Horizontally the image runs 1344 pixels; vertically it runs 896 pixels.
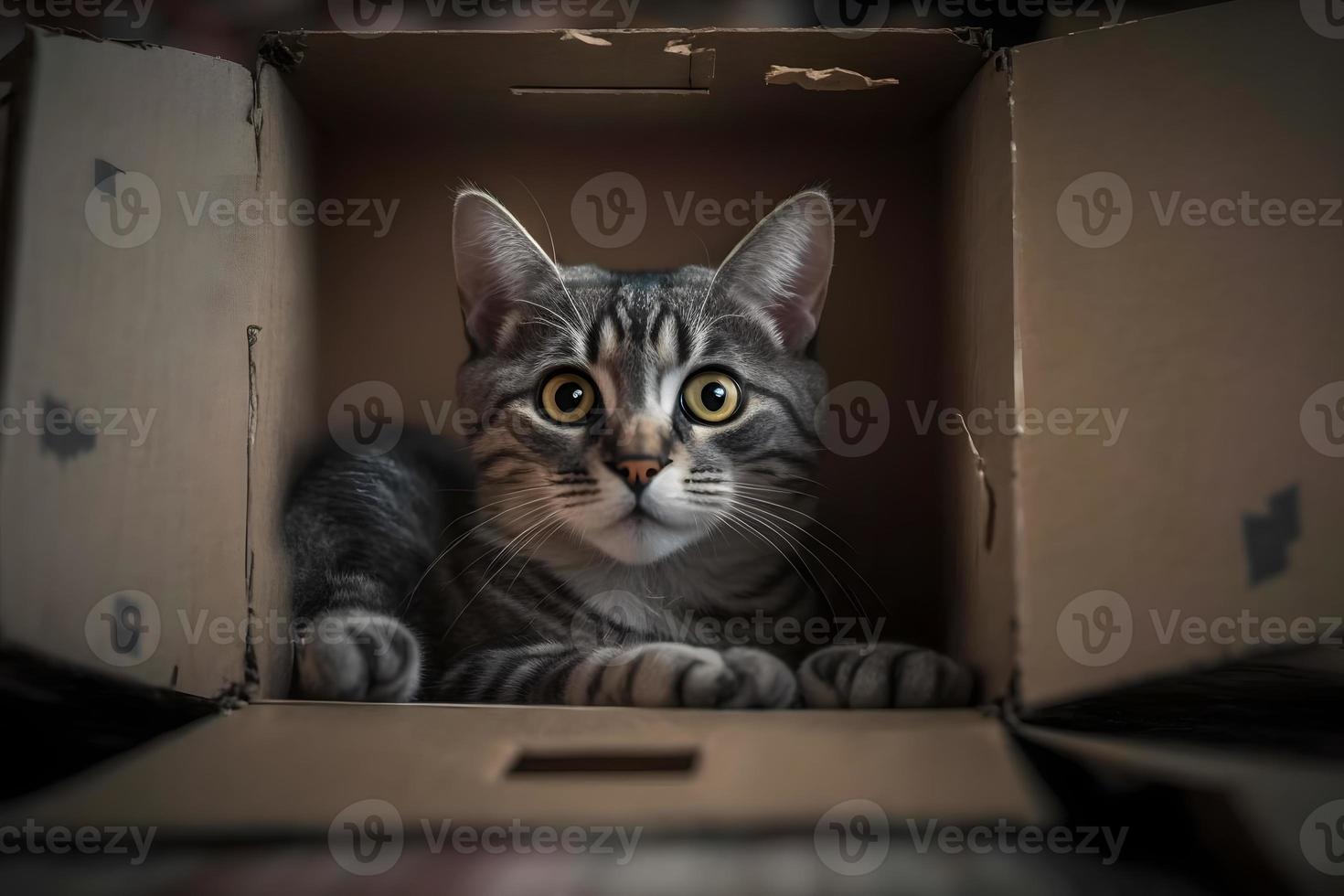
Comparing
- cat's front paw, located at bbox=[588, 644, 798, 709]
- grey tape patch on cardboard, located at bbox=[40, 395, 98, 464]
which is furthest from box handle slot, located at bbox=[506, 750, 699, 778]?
grey tape patch on cardboard, located at bbox=[40, 395, 98, 464]

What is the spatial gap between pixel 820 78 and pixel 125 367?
0.82 meters

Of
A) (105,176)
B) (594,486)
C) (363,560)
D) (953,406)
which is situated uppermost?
(105,176)

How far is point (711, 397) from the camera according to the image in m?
1.23

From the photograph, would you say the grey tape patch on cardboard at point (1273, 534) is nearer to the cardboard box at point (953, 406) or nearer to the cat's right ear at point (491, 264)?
the cardboard box at point (953, 406)

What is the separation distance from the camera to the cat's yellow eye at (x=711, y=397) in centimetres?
121

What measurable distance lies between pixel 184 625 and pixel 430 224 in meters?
0.77

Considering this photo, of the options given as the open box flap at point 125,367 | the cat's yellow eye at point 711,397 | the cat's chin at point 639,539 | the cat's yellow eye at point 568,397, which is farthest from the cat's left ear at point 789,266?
the open box flap at point 125,367

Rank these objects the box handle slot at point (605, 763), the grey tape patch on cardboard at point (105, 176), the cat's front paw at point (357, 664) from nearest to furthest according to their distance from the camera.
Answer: the box handle slot at point (605, 763), the grey tape patch on cardboard at point (105, 176), the cat's front paw at point (357, 664)

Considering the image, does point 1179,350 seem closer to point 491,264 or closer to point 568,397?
point 568,397

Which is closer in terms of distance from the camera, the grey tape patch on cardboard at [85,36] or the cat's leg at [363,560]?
the grey tape patch on cardboard at [85,36]

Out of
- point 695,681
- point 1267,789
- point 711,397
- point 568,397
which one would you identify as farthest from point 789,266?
point 1267,789

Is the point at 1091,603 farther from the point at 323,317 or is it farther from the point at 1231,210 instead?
the point at 323,317

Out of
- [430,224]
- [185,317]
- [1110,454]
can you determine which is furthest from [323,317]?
[1110,454]

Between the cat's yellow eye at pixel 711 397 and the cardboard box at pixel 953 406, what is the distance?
1.00 feet
